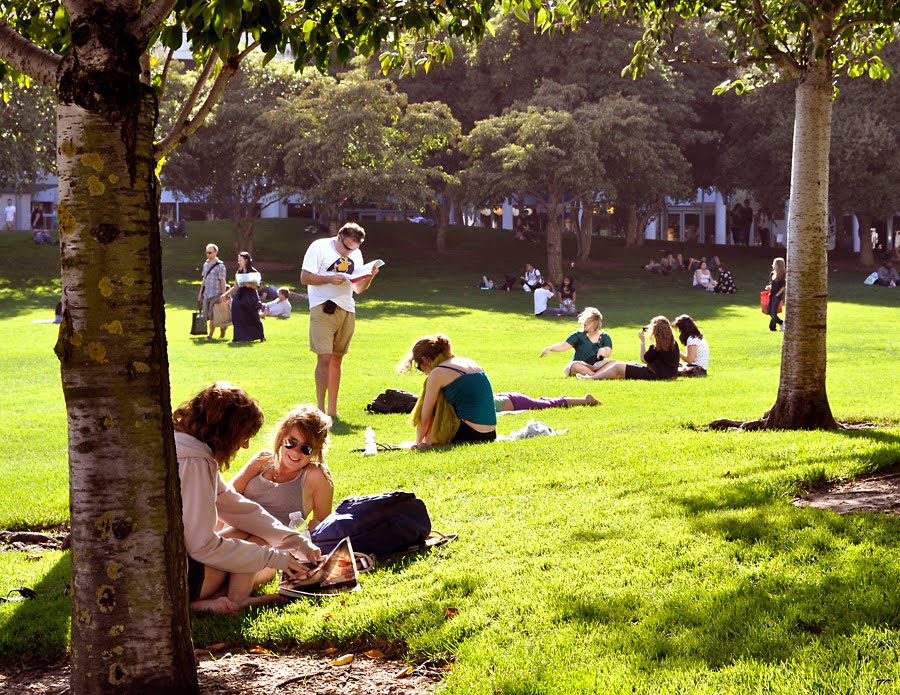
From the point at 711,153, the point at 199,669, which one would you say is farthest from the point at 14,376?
the point at 711,153

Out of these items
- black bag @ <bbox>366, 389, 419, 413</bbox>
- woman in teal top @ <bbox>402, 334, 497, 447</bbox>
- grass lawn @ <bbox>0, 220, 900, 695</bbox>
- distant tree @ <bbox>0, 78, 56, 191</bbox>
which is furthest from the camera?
distant tree @ <bbox>0, 78, 56, 191</bbox>

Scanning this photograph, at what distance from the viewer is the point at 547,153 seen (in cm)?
4000

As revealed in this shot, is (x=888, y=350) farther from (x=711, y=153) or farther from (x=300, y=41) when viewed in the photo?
(x=711, y=153)

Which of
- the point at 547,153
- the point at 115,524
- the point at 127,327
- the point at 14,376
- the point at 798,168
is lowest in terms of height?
the point at 14,376

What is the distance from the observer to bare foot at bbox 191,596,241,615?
5.44 metres

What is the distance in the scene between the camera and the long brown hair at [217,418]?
5.23 m

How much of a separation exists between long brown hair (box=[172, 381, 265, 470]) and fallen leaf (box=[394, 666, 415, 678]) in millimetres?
1369

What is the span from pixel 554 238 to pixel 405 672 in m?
39.3

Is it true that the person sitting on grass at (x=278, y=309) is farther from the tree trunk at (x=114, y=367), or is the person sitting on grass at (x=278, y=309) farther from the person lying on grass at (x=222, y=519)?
the tree trunk at (x=114, y=367)

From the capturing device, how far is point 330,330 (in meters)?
12.4

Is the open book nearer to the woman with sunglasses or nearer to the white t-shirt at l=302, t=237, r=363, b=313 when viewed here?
the white t-shirt at l=302, t=237, r=363, b=313

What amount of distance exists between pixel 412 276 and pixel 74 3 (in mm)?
41734

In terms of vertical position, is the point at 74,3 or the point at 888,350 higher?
the point at 74,3

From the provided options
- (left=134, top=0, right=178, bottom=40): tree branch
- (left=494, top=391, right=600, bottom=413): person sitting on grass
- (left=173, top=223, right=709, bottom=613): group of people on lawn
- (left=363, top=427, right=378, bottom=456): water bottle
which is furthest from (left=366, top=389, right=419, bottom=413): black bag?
(left=134, top=0, right=178, bottom=40): tree branch
